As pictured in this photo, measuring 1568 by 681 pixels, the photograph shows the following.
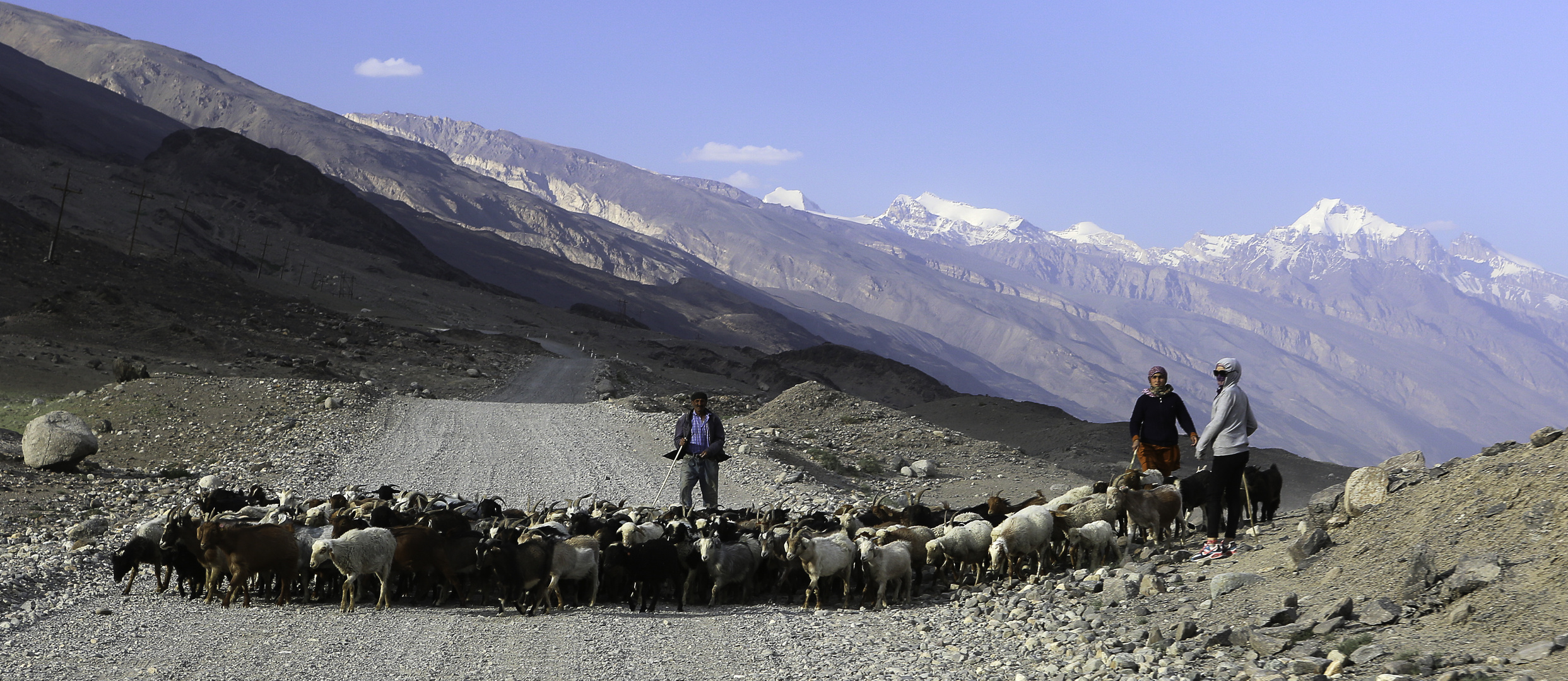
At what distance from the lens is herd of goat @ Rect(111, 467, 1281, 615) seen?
10320 millimetres

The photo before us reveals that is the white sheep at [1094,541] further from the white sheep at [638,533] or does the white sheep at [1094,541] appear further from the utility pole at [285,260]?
the utility pole at [285,260]

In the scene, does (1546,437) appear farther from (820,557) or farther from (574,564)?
(574,564)

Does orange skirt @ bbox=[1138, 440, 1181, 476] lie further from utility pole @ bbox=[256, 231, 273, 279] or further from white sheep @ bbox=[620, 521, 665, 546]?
utility pole @ bbox=[256, 231, 273, 279]

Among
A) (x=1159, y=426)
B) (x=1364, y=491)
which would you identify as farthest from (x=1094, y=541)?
(x=1364, y=491)

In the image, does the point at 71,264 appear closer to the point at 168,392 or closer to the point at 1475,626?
the point at 168,392

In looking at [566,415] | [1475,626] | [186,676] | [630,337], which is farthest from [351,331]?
[1475,626]

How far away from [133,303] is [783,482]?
37230 mm

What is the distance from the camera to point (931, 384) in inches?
2781

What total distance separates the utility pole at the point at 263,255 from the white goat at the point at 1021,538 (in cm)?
7594

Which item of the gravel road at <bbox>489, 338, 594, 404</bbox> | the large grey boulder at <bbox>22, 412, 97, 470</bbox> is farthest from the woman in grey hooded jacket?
the gravel road at <bbox>489, 338, 594, 404</bbox>

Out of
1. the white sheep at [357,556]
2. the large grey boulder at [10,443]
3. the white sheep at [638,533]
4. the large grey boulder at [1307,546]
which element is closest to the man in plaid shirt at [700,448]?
the white sheep at [638,533]

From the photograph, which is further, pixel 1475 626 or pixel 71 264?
pixel 71 264

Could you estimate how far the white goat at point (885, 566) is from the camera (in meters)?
10.9

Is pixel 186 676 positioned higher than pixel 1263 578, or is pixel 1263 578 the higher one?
pixel 1263 578
